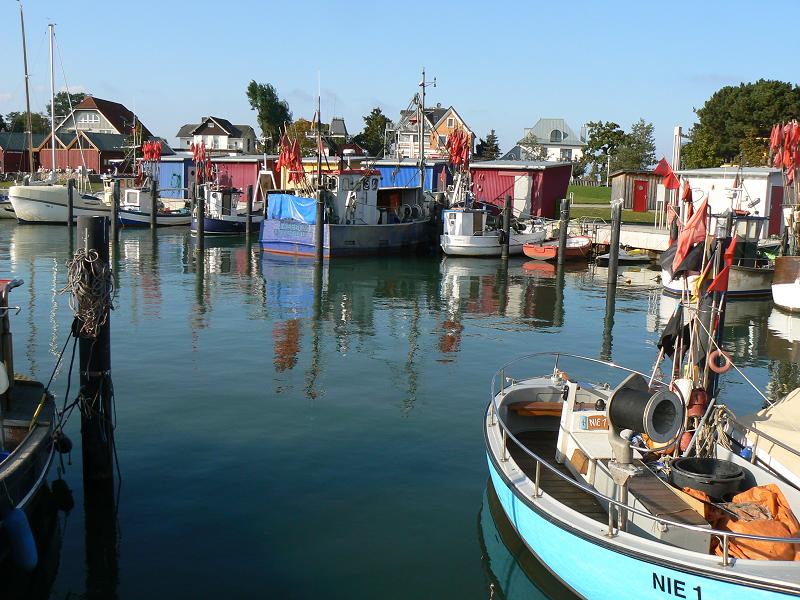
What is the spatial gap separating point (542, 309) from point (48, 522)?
20366 millimetres

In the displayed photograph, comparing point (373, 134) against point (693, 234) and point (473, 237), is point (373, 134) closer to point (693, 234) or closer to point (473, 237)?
point (473, 237)

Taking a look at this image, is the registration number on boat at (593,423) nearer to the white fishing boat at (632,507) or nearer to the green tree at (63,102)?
the white fishing boat at (632,507)

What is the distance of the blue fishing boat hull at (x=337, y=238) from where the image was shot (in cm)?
4072

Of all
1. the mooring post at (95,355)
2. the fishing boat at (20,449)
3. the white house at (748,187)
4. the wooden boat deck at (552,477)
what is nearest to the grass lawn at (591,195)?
the white house at (748,187)

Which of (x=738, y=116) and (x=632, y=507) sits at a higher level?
(x=738, y=116)

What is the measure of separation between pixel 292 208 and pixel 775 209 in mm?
23736

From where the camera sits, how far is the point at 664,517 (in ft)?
28.6

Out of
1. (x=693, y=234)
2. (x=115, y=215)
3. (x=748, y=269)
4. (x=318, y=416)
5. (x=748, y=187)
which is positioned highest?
(x=748, y=187)

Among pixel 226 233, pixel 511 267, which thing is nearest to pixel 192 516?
pixel 511 267

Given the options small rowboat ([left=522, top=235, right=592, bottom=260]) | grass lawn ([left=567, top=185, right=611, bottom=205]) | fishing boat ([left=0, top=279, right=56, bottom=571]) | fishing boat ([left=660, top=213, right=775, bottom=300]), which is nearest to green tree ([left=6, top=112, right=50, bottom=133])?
grass lawn ([left=567, top=185, right=611, bottom=205])

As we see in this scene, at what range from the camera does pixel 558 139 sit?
12331cm

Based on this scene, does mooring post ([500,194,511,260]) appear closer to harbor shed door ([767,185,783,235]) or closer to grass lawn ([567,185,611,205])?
harbor shed door ([767,185,783,235])

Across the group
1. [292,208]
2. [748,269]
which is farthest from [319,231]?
[748,269]

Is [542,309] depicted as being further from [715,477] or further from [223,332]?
[715,477]
